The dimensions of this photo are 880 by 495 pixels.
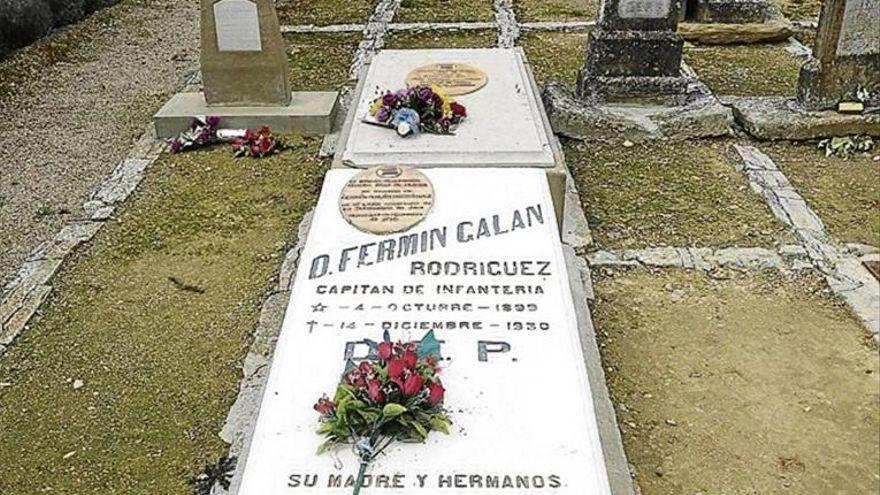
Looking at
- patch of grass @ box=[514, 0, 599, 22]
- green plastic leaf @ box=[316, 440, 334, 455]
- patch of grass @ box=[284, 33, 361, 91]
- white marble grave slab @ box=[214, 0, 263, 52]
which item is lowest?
patch of grass @ box=[284, 33, 361, 91]

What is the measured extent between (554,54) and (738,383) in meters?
4.67

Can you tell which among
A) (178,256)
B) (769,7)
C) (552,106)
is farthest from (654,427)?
(769,7)

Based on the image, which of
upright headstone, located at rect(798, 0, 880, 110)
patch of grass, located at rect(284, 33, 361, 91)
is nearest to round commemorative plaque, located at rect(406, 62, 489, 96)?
patch of grass, located at rect(284, 33, 361, 91)

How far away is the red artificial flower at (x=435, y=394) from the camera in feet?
7.97

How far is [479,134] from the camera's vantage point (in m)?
4.34

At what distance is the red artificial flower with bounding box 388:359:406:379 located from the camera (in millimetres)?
2426

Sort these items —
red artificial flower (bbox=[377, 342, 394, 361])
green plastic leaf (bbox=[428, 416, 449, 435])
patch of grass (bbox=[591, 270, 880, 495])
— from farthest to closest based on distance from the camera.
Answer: patch of grass (bbox=[591, 270, 880, 495])
red artificial flower (bbox=[377, 342, 394, 361])
green plastic leaf (bbox=[428, 416, 449, 435])

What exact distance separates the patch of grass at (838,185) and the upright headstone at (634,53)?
0.81 meters

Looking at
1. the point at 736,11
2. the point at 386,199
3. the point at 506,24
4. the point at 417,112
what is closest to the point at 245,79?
the point at 417,112

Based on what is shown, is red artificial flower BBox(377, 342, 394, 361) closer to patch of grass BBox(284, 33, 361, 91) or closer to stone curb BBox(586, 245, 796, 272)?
stone curb BBox(586, 245, 796, 272)

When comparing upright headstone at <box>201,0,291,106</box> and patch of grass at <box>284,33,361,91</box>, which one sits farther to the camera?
patch of grass at <box>284,33,361,91</box>

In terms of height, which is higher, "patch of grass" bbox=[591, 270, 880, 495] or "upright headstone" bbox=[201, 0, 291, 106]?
"upright headstone" bbox=[201, 0, 291, 106]

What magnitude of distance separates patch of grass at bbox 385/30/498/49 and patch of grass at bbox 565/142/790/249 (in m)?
2.60

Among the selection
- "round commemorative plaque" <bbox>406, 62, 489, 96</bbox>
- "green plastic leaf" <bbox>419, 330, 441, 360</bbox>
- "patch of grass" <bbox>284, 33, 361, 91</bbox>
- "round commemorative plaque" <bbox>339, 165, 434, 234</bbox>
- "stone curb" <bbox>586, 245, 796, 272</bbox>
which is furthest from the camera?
"patch of grass" <bbox>284, 33, 361, 91</bbox>
